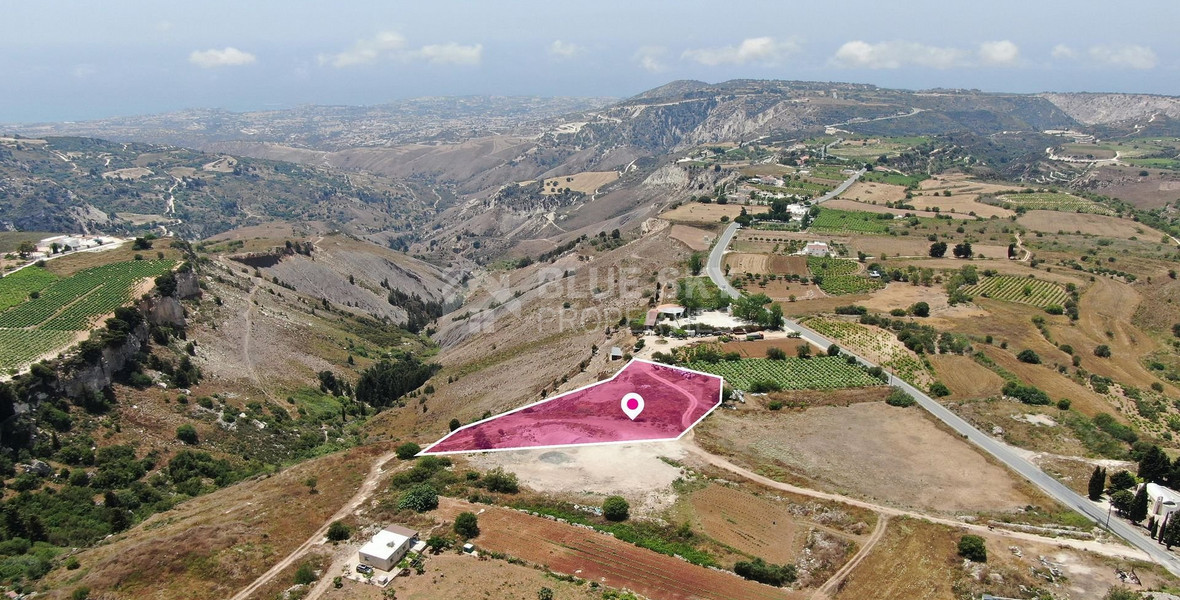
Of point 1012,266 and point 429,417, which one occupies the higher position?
point 1012,266

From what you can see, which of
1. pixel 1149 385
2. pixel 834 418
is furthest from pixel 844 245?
pixel 834 418

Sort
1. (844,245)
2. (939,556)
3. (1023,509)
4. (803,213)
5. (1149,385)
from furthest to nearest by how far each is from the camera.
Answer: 1. (803,213)
2. (844,245)
3. (1149,385)
4. (1023,509)
5. (939,556)

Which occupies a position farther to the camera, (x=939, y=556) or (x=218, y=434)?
(x=218, y=434)

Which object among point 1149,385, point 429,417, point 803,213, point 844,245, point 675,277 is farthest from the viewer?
point 803,213

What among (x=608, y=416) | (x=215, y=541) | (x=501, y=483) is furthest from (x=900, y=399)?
(x=215, y=541)

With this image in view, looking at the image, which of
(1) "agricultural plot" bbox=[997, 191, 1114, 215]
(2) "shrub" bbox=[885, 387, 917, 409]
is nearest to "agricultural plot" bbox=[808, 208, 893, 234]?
(1) "agricultural plot" bbox=[997, 191, 1114, 215]

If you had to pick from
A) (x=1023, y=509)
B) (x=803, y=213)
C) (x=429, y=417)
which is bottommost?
(x=429, y=417)

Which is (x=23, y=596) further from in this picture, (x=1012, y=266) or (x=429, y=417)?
(x=1012, y=266)
